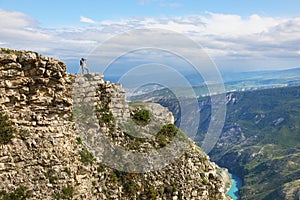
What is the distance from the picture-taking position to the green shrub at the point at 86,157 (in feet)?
65.0

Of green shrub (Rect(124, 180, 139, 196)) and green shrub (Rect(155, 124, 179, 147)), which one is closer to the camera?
green shrub (Rect(124, 180, 139, 196))

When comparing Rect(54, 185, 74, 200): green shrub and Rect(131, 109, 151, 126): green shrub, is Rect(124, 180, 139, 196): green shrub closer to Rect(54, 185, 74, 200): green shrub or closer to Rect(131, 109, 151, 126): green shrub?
Rect(54, 185, 74, 200): green shrub

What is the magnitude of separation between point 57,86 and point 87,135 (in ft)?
13.5

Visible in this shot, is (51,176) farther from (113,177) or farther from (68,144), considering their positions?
(113,177)

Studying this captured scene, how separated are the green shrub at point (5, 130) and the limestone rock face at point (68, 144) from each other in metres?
0.26

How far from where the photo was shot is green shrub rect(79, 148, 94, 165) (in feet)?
65.0

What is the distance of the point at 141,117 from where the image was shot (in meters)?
23.9

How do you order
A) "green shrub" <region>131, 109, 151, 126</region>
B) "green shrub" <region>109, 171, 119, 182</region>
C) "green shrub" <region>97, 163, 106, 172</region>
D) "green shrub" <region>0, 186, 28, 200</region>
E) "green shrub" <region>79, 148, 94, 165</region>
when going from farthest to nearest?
"green shrub" <region>131, 109, 151, 126</region>
"green shrub" <region>109, 171, 119, 182</region>
"green shrub" <region>97, 163, 106, 172</region>
"green shrub" <region>79, 148, 94, 165</region>
"green shrub" <region>0, 186, 28, 200</region>

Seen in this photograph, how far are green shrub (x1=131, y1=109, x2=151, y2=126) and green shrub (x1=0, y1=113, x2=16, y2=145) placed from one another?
9001 mm

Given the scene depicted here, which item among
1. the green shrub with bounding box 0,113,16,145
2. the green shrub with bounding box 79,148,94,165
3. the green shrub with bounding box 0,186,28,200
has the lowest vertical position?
the green shrub with bounding box 0,186,28,200

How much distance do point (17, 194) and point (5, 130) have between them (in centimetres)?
333

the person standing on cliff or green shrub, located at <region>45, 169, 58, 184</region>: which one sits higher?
the person standing on cliff

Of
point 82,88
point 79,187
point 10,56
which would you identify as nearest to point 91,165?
point 79,187

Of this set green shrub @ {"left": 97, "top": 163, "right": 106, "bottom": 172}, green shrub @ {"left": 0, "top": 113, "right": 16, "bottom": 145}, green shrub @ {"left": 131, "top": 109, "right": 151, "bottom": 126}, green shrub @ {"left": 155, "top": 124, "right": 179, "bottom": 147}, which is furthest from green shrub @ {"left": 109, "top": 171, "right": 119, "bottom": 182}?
green shrub @ {"left": 0, "top": 113, "right": 16, "bottom": 145}
